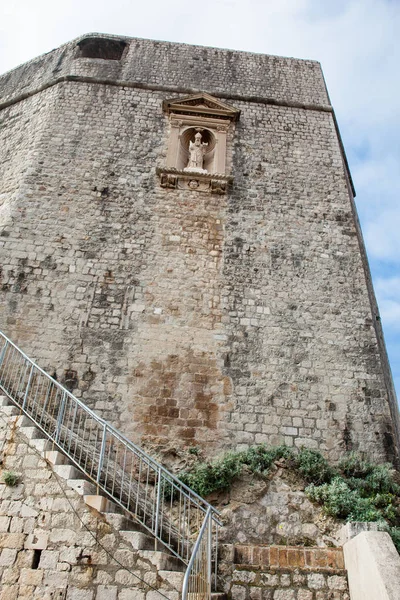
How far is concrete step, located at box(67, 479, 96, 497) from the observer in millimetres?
4945

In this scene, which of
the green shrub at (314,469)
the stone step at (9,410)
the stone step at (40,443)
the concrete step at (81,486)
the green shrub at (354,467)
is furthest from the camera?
the green shrub at (354,467)

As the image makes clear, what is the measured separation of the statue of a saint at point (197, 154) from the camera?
9997mm

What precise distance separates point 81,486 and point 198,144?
7.52m

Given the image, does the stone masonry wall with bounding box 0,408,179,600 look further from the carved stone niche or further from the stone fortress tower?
the carved stone niche

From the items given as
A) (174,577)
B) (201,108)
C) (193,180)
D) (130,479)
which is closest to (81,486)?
(130,479)

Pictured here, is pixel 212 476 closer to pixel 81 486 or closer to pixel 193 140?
pixel 81 486

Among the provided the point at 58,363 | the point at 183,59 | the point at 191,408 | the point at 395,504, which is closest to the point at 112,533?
the point at 191,408

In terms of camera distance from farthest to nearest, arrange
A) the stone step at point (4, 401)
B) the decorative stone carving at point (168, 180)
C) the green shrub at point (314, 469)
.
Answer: the decorative stone carving at point (168, 180) → the green shrub at point (314, 469) → the stone step at point (4, 401)

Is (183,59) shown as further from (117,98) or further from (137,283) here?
(137,283)

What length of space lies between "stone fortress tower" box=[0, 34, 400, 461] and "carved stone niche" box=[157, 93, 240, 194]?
39 millimetres

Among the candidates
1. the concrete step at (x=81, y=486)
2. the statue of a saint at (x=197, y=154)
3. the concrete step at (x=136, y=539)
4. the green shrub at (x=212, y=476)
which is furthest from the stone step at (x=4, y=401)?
the statue of a saint at (x=197, y=154)

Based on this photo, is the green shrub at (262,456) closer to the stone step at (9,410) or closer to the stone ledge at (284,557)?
the stone ledge at (284,557)

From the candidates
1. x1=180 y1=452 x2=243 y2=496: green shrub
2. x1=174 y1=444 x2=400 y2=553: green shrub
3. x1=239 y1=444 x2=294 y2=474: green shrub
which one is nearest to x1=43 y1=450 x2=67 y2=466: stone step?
x1=174 y1=444 x2=400 y2=553: green shrub

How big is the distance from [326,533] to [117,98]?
9.54 meters
